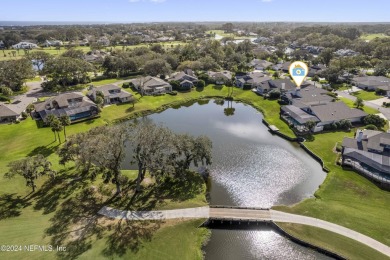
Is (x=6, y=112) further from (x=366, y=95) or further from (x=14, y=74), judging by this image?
(x=366, y=95)

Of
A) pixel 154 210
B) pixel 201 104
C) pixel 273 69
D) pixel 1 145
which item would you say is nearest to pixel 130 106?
pixel 201 104

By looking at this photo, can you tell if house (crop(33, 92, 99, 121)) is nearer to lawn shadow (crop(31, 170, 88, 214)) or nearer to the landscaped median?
the landscaped median

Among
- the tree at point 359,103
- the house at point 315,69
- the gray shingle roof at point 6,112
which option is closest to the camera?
the gray shingle roof at point 6,112

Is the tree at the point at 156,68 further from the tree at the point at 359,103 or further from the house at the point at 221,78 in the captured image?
the tree at the point at 359,103

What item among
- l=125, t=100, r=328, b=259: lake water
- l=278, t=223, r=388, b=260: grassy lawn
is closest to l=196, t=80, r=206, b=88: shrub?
l=125, t=100, r=328, b=259: lake water

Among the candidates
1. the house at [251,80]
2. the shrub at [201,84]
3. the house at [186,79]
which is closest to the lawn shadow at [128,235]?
the house at [186,79]

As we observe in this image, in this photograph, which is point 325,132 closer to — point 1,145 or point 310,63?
point 1,145
